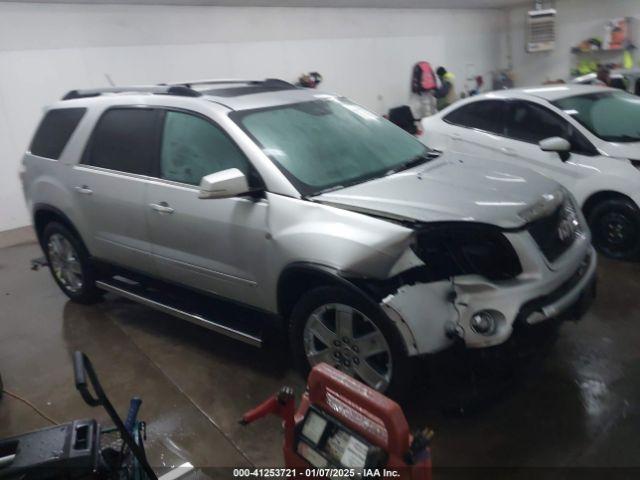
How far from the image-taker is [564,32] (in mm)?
14438

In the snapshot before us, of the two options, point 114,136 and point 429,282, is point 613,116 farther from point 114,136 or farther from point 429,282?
point 114,136

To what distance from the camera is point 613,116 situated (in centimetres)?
493

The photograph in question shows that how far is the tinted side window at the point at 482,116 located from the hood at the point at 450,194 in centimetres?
218

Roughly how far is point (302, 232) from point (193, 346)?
1495 mm

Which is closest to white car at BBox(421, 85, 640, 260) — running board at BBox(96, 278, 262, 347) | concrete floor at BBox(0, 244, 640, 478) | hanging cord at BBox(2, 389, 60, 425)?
concrete floor at BBox(0, 244, 640, 478)

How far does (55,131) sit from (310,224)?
2.69m

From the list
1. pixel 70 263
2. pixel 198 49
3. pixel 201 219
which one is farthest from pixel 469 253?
pixel 198 49

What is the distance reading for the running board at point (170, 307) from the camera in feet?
10.0

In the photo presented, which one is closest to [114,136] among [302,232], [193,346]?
[193,346]

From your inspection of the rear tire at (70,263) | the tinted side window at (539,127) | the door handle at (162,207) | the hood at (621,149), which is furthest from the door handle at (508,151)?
the rear tire at (70,263)

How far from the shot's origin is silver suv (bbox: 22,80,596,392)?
2.45 metres

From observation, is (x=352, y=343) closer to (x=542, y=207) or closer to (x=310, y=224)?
(x=310, y=224)

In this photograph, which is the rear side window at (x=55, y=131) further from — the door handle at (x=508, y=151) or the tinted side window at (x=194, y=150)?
the door handle at (x=508, y=151)

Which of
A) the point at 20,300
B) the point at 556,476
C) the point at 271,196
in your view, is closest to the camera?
the point at 556,476
